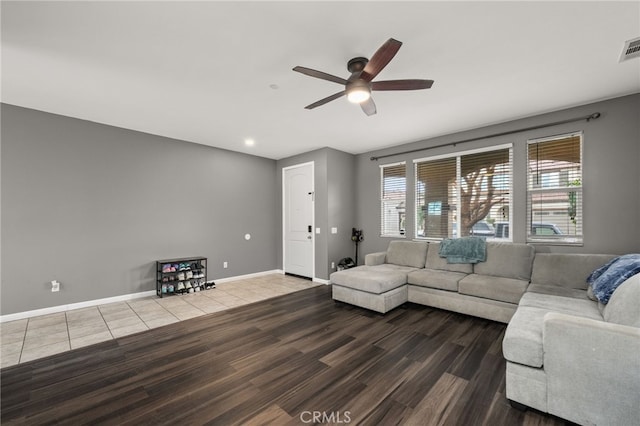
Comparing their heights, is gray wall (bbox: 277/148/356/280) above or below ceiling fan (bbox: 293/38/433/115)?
below

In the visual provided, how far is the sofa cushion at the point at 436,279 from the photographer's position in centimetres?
367

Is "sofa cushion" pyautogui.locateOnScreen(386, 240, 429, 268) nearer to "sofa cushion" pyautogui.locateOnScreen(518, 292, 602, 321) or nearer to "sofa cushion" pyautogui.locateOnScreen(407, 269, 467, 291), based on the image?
"sofa cushion" pyautogui.locateOnScreen(407, 269, 467, 291)

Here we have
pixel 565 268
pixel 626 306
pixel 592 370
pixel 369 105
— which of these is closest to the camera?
pixel 592 370

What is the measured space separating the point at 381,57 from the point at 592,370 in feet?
8.23

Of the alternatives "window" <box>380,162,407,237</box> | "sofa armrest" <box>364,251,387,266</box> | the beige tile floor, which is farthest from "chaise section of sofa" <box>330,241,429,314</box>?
the beige tile floor

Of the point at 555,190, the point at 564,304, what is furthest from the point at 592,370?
the point at 555,190

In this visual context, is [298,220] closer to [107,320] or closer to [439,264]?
[439,264]

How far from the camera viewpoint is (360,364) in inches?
95.3

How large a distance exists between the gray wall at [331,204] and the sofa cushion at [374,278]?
1214mm

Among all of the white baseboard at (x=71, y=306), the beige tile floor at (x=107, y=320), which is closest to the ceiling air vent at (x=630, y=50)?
the beige tile floor at (x=107, y=320)

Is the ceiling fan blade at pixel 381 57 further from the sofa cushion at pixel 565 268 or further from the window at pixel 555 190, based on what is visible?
the sofa cushion at pixel 565 268

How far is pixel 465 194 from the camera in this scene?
4.51 m

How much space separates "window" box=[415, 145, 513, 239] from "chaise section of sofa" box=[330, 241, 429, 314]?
0.64m

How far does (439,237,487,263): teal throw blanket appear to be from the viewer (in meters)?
3.91
